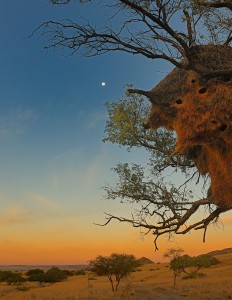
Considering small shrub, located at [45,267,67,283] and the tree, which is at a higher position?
small shrub, located at [45,267,67,283]

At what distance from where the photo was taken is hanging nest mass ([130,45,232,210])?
1151 cm

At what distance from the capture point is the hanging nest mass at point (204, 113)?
1151 centimetres

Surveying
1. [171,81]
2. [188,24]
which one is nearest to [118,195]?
[171,81]

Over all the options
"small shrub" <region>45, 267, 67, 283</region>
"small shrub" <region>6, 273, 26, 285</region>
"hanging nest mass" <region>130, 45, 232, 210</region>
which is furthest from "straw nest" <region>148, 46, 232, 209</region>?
"small shrub" <region>45, 267, 67, 283</region>

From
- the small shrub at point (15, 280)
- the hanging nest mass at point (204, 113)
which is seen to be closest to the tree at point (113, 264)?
the small shrub at point (15, 280)

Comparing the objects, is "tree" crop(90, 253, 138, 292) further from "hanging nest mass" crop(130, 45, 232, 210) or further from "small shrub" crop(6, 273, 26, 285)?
"hanging nest mass" crop(130, 45, 232, 210)

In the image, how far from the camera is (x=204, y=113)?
11.9m

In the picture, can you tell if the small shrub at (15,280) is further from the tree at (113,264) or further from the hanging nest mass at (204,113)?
the hanging nest mass at (204,113)

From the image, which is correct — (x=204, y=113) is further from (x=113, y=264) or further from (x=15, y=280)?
(x=15, y=280)

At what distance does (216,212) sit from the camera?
48.4 feet

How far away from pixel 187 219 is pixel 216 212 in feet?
3.84

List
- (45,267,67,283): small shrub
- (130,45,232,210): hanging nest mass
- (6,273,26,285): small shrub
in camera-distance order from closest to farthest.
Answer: (130,45,232,210): hanging nest mass
(6,273,26,285): small shrub
(45,267,67,283): small shrub

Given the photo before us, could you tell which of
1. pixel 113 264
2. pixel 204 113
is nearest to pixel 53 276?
pixel 113 264

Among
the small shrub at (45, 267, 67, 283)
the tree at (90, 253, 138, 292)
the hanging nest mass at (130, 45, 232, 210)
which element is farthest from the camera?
the small shrub at (45, 267, 67, 283)
